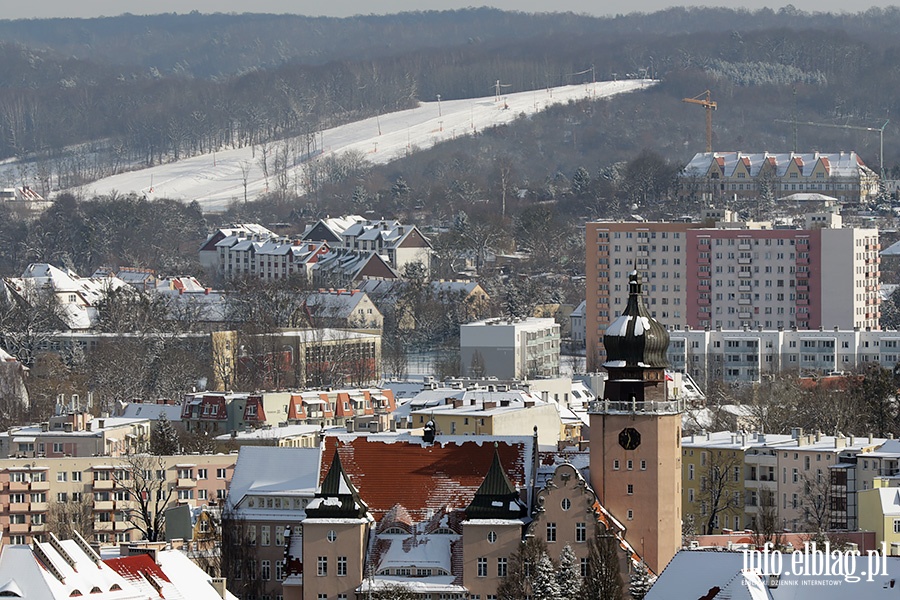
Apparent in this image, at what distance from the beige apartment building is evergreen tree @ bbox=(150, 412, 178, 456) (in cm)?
256

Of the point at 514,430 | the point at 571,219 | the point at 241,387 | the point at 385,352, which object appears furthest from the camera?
the point at 571,219

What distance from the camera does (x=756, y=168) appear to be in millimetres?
156875

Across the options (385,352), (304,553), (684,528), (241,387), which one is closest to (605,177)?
(385,352)

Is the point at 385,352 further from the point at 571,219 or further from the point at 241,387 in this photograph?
the point at 571,219

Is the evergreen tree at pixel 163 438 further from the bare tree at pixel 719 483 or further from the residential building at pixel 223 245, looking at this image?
the residential building at pixel 223 245

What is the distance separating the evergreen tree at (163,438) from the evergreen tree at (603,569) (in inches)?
866

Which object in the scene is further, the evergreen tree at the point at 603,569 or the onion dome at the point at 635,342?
the onion dome at the point at 635,342

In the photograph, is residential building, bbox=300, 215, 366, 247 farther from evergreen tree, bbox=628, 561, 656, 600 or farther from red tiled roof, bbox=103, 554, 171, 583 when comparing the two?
red tiled roof, bbox=103, 554, 171, 583

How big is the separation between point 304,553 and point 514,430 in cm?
1908


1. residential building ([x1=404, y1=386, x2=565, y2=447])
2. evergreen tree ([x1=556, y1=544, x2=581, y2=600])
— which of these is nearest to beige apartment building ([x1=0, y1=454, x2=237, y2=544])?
residential building ([x1=404, y1=386, x2=565, y2=447])

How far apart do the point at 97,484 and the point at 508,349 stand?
38.3 meters

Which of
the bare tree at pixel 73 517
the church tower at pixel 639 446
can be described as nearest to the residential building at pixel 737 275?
the bare tree at pixel 73 517

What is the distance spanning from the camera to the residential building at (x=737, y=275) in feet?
377

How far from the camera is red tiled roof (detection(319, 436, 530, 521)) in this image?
49312mm
